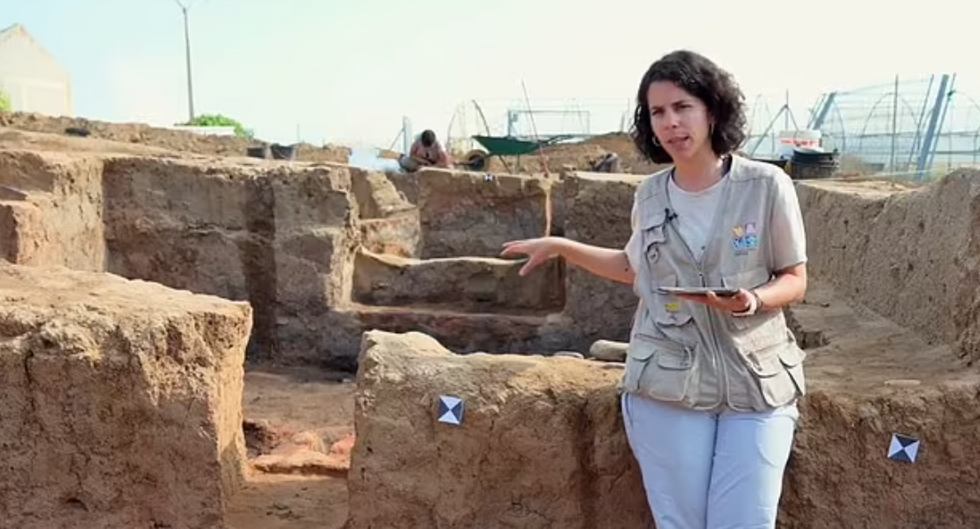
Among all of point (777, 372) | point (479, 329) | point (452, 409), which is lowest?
point (479, 329)

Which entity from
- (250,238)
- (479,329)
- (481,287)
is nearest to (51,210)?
(250,238)

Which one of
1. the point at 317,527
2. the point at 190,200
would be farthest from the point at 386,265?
the point at 317,527

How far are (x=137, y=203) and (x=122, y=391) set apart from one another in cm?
471

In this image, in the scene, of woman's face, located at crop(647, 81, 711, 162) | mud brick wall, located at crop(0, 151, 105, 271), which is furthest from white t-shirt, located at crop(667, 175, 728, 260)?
mud brick wall, located at crop(0, 151, 105, 271)

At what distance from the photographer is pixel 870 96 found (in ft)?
56.3

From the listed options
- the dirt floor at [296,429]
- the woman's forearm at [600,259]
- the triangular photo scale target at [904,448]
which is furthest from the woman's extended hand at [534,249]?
the dirt floor at [296,429]

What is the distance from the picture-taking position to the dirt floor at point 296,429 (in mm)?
3793

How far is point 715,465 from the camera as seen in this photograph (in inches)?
91.9

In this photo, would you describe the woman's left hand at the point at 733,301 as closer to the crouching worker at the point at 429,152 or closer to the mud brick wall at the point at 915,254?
the mud brick wall at the point at 915,254

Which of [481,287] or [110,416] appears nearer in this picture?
[110,416]

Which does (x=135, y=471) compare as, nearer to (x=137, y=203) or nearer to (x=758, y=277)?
(x=758, y=277)

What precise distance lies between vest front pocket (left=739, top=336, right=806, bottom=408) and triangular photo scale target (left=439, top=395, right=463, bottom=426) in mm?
1091

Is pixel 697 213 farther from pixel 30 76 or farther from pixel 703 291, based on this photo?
pixel 30 76

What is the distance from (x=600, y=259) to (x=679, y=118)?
0.54 meters
